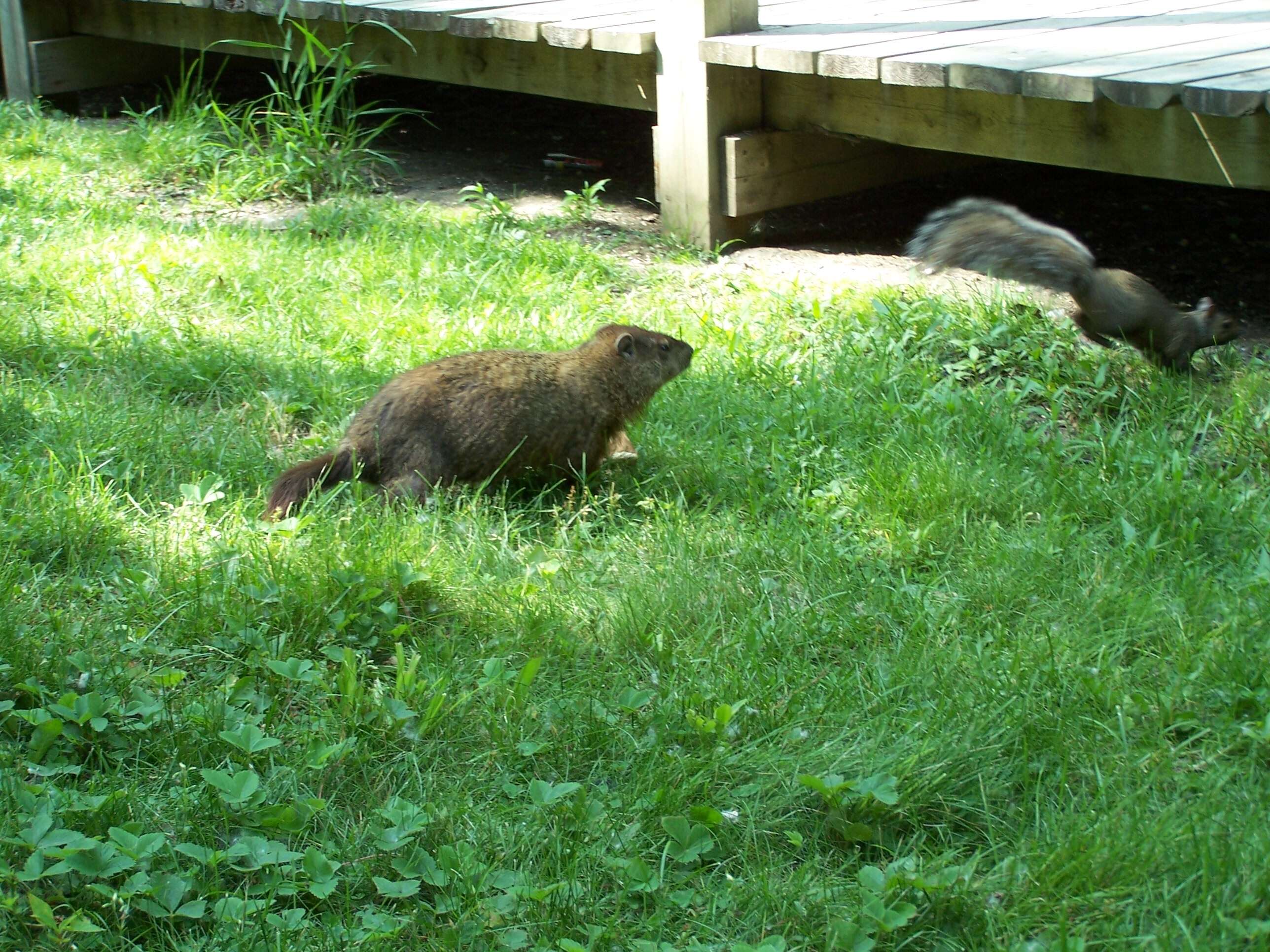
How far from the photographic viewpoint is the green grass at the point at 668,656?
2689 mm

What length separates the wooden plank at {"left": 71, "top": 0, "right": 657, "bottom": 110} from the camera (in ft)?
25.5

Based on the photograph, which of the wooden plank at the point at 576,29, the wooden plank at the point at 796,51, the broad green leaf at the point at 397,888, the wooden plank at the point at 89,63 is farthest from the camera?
the wooden plank at the point at 89,63

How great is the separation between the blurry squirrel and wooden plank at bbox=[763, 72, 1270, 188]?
0.64m

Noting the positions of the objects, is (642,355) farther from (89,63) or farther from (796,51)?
(89,63)

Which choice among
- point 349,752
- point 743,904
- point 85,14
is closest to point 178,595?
point 349,752

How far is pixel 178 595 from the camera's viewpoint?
3738mm

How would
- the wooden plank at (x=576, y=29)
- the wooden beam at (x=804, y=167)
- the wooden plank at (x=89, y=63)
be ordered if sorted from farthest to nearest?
the wooden plank at (x=89, y=63), the wooden plank at (x=576, y=29), the wooden beam at (x=804, y=167)

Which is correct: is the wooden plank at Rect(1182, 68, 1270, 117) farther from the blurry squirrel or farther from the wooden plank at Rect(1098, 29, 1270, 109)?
the blurry squirrel

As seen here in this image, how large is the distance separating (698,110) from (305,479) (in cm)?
357

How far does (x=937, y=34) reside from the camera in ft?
22.2

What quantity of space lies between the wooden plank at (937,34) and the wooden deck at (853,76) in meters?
A: 0.02

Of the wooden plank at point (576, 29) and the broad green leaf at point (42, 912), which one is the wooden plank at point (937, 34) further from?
the broad green leaf at point (42, 912)

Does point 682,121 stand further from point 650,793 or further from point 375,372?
point 650,793

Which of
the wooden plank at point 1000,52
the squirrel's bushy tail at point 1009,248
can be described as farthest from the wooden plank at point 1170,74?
the squirrel's bushy tail at point 1009,248
